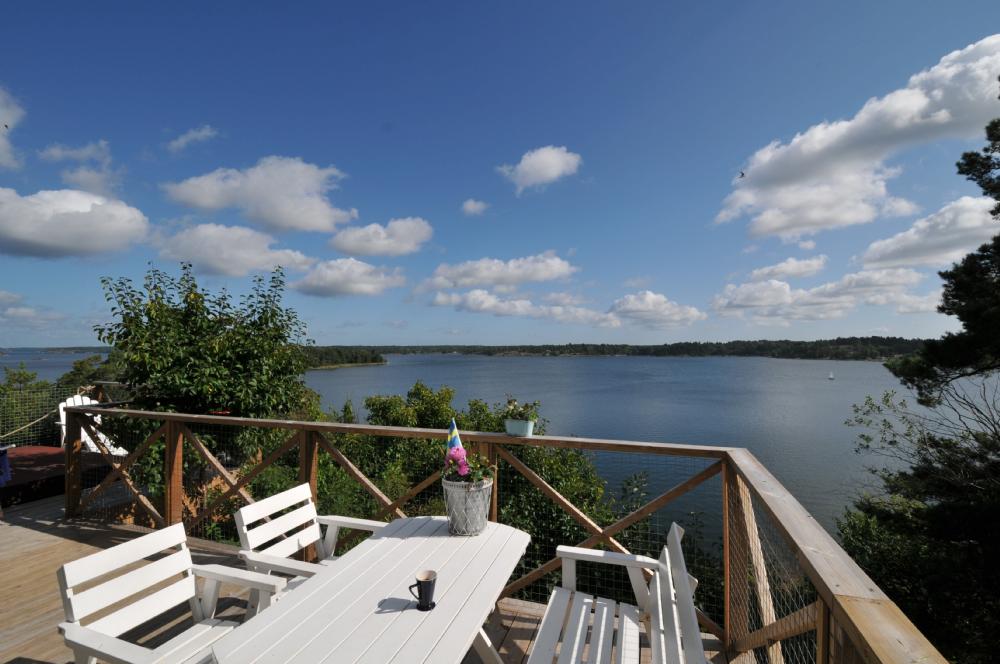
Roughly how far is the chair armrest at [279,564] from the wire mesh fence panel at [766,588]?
1797 millimetres

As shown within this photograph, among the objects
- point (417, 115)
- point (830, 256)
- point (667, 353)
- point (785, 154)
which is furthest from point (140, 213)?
point (667, 353)

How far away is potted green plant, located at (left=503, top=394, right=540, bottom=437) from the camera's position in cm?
285

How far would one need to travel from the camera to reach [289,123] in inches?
377

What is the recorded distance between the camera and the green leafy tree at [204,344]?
4375 millimetres

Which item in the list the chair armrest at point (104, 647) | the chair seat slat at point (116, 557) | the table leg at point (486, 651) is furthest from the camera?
the table leg at point (486, 651)

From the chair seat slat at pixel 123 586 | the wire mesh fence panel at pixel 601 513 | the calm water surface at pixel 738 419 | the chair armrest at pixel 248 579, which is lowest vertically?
the calm water surface at pixel 738 419

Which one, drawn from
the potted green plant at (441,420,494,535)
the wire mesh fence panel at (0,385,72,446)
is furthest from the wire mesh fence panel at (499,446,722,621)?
the wire mesh fence panel at (0,385,72,446)

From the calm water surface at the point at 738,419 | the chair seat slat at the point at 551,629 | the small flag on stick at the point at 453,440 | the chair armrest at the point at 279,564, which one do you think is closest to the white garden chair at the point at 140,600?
the chair armrest at the point at 279,564

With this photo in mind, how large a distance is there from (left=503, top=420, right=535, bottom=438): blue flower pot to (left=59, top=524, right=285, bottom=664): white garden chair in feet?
4.67

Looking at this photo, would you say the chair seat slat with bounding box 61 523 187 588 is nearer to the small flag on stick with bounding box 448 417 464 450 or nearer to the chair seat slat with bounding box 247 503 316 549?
the chair seat slat with bounding box 247 503 316 549

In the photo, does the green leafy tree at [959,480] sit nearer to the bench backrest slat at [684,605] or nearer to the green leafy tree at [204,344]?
the bench backrest slat at [684,605]

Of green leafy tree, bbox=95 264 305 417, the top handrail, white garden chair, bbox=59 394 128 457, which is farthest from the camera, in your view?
white garden chair, bbox=59 394 128 457

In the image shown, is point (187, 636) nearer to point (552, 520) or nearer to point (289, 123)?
point (552, 520)

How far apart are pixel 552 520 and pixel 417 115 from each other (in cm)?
929
